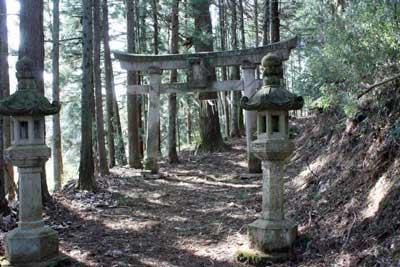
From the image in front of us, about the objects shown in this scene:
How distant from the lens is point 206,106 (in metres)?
16.1

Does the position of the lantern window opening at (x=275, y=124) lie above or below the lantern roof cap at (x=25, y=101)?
below

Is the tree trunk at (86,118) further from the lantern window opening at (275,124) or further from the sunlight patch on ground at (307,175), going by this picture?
the lantern window opening at (275,124)

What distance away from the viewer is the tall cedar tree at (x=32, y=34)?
7.81 meters

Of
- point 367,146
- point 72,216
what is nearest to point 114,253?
point 72,216

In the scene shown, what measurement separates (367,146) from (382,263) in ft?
8.77

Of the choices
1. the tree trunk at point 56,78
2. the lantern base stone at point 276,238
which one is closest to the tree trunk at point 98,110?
the tree trunk at point 56,78

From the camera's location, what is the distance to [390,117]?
5688 mm

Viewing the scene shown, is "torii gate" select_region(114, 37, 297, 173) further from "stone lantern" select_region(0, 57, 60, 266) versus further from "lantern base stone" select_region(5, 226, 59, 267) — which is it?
"lantern base stone" select_region(5, 226, 59, 267)

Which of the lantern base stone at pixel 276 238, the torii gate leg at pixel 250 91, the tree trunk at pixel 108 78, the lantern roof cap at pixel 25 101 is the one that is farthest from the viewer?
the tree trunk at pixel 108 78

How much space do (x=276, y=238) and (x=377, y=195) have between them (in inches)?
55.3

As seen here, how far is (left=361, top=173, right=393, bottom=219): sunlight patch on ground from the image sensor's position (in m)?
4.89

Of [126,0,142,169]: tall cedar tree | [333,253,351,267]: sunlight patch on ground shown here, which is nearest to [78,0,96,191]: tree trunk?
[126,0,142,169]: tall cedar tree

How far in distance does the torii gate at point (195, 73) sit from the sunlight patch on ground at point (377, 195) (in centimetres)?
633

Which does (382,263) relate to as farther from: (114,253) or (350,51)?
(114,253)
